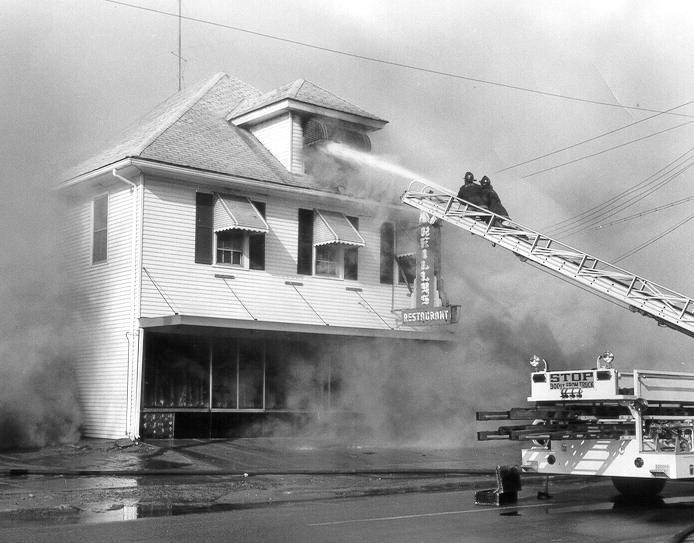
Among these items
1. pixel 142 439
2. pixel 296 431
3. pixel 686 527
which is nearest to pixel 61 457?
pixel 142 439

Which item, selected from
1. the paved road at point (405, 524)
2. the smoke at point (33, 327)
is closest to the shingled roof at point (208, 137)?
the smoke at point (33, 327)

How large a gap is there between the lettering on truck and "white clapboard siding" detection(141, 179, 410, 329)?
38.2ft

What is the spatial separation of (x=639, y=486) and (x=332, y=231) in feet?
41.9

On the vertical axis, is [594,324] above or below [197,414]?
above

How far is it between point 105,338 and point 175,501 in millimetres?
10561

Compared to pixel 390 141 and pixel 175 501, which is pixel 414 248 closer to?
pixel 390 141

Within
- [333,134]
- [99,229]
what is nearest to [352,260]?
[333,134]

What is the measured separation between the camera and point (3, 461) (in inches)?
711

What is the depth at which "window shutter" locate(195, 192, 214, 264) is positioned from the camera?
898 inches

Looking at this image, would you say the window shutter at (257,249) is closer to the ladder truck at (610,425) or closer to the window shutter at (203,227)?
the window shutter at (203,227)

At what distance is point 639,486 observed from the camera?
13.0 meters

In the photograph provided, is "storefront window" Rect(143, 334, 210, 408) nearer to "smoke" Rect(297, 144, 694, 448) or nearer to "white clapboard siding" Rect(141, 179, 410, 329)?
"white clapboard siding" Rect(141, 179, 410, 329)

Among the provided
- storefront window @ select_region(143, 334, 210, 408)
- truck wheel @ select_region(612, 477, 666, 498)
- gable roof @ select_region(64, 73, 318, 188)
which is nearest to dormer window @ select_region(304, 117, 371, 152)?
gable roof @ select_region(64, 73, 318, 188)

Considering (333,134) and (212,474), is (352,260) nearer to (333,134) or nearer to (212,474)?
(333,134)
